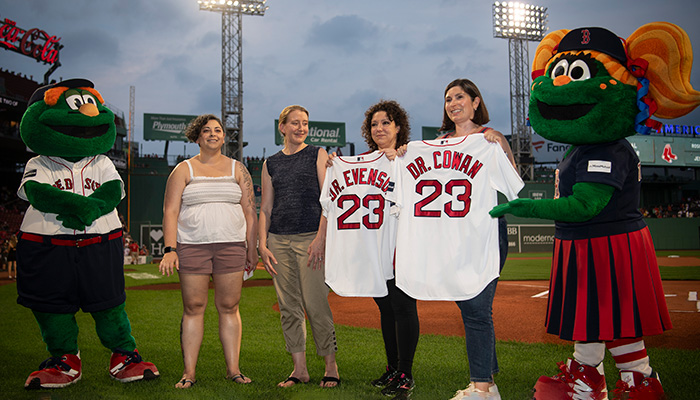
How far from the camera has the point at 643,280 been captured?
9.59ft

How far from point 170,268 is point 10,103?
2488 centimetres

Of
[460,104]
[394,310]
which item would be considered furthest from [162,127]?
[460,104]

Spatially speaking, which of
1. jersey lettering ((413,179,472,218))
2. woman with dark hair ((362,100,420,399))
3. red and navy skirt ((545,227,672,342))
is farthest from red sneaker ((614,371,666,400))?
jersey lettering ((413,179,472,218))

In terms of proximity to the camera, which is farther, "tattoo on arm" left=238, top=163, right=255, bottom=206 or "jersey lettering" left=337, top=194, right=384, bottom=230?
"tattoo on arm" left=238, top=163, right=255, bottom=206

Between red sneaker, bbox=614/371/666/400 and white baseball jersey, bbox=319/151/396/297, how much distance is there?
1.55 metres

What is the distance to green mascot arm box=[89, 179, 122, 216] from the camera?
407cm

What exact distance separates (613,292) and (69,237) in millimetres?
3967

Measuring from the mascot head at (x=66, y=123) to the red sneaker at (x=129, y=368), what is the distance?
1.71m

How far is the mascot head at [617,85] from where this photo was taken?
3.01 metres

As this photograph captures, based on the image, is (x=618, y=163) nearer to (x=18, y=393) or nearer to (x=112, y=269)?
(x=112, y=269)

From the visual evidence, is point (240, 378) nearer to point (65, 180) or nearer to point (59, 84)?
point (65, 180)

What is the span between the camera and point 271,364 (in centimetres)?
471

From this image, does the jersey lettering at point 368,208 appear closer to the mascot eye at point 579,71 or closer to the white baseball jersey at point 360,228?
the white baseball jersey at point 360,228

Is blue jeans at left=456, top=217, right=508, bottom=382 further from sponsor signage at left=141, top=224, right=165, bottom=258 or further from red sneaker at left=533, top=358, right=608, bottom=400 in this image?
sponsor signage at left=141, top=224, right=165, bottom=258
